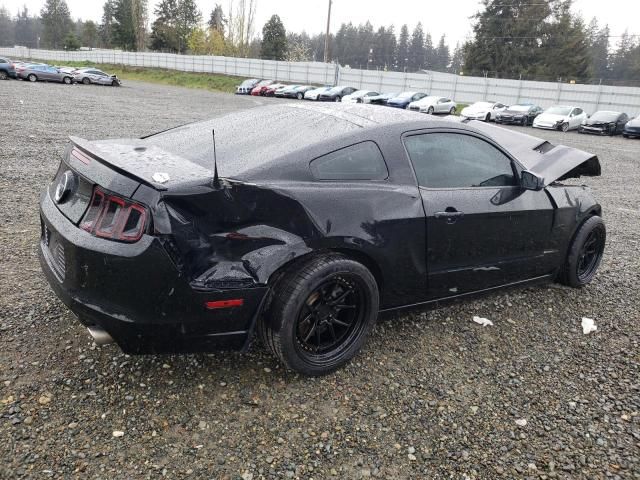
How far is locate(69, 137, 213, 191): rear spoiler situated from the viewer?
2381 mm

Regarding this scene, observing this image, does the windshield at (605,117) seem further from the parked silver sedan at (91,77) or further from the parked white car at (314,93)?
the parked silver sedan at (91,77)

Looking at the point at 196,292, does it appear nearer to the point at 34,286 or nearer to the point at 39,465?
the point at 39,465

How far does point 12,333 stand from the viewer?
120 inches

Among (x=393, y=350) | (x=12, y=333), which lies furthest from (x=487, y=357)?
(x=12, y=333)

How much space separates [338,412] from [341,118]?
1.84 metres

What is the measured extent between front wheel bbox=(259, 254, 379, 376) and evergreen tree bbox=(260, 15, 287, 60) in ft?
231

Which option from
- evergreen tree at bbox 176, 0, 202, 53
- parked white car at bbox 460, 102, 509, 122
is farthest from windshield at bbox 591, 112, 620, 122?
evergreen tree at bbox 176, 0, 202, 53

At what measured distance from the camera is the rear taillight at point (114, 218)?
2324 millimetres

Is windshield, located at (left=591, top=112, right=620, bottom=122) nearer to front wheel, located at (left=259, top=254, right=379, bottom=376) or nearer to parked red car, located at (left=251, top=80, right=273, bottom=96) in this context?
parked red car, located at (left=251, top=80, right=273, bottom=96)

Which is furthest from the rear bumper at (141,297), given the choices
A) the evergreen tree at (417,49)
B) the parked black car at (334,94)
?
the evergreen tree at (417,49)

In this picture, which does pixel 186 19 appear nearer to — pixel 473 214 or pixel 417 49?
pixel 417 49

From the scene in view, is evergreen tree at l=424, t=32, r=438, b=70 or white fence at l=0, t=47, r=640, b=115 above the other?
evergreen tree at l=424, t=32, r=438, b=70

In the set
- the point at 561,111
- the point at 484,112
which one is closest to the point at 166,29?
the point at 484,112

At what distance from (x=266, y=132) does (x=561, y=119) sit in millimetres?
26057
